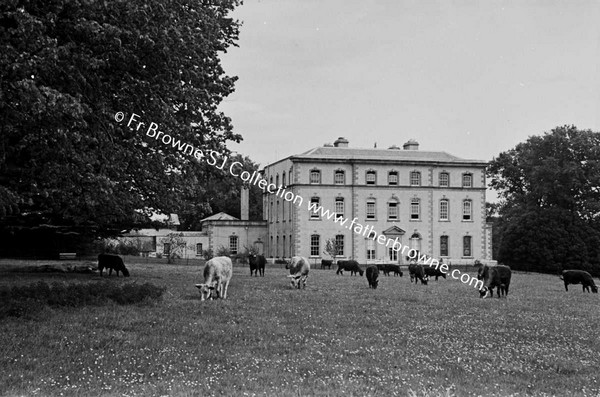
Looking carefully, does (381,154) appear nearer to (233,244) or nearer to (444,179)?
(444,179)

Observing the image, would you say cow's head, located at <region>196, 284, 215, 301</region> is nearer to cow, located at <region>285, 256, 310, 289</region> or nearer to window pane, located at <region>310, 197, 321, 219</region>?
cow, located at <region>285, 256, 310, 289</region>

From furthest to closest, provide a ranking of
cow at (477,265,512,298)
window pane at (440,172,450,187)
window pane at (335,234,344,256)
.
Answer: window pane at (440,172,450,187)
window pane at (335,234,344,256)
cow at (477,265,512,298)

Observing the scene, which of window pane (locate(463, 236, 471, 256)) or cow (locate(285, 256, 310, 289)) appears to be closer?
cow (locate(285, 256, 310, 289))

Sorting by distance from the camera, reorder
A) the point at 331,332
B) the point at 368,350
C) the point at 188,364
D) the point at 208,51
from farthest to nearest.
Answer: the point at 208,51 < the point at 331,332 < the point at 368,350 < the point at 188,364

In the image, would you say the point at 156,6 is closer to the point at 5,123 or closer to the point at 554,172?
the point at 5,123

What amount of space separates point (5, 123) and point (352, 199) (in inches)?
2326

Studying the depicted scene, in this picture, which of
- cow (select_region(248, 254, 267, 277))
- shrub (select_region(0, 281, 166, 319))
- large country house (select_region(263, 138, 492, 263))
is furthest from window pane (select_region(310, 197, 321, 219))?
shrub (select_region(0, 281, 166, 319))

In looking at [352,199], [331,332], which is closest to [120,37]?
[331,332]

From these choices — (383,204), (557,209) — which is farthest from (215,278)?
(557,209)

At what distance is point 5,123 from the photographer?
15.0 m

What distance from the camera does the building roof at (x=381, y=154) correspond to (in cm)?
7350

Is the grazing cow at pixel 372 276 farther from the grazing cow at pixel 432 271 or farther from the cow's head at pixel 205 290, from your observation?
the grazing cow at pixel 432 271

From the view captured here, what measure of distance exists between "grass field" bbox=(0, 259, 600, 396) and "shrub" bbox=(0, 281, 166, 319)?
0.55m

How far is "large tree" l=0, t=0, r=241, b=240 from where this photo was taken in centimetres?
1412
